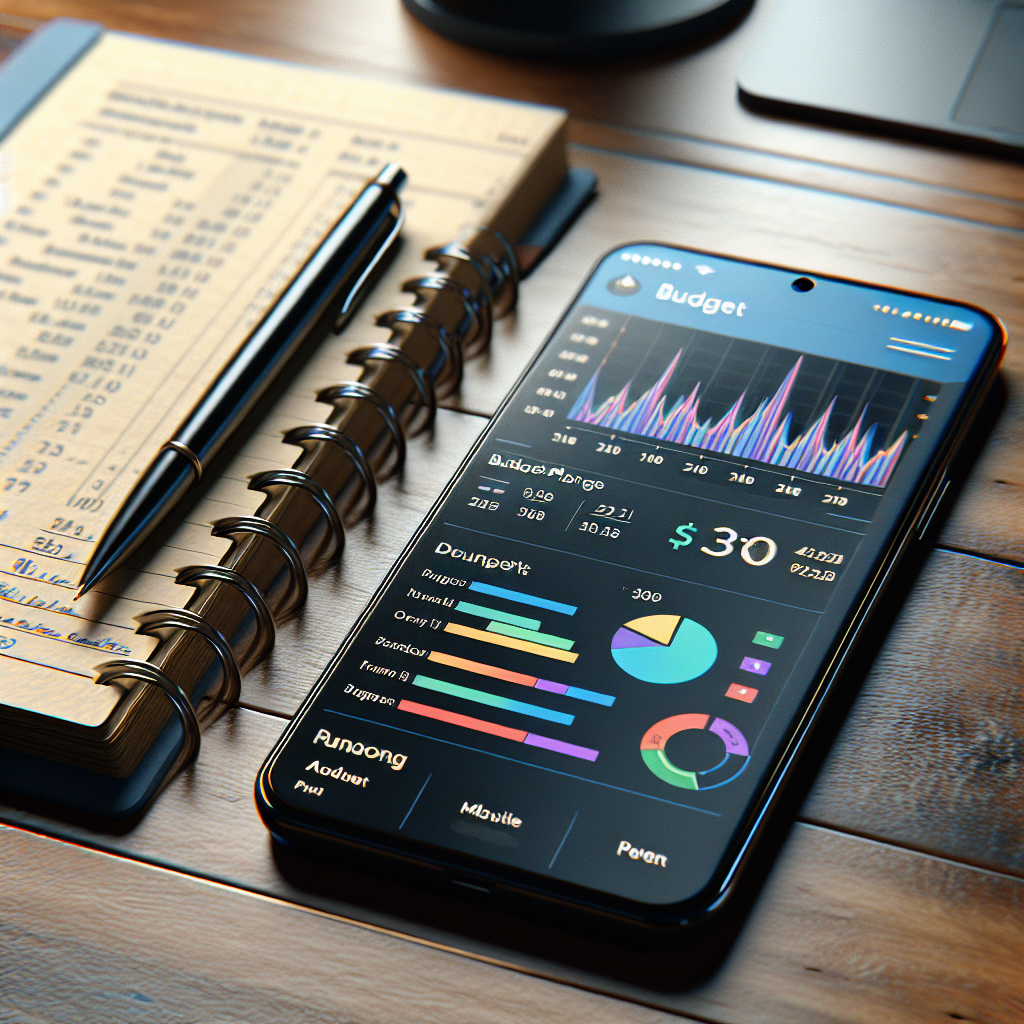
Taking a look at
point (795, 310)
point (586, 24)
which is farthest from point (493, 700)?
point (586, 24)

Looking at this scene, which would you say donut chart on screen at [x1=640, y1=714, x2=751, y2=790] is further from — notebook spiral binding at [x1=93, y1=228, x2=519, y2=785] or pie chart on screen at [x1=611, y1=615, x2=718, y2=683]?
notebook spiral binding at [x1=93, y1=228, x2=519, y2=785]

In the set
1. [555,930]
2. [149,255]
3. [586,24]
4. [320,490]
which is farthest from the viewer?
[586,24]

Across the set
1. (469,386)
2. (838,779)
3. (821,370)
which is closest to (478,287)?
(469,386)

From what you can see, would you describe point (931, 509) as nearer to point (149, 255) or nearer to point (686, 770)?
point (686, 770)

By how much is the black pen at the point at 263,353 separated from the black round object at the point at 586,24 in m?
0.22

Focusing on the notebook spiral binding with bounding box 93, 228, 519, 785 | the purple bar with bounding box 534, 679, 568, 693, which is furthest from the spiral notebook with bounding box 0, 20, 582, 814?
the purple bar with bounding box 534, 679, 568, 693

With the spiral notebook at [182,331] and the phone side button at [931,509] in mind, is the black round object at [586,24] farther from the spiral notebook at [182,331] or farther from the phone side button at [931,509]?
the phone side button at [931,509]

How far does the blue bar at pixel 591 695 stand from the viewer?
0.39 m

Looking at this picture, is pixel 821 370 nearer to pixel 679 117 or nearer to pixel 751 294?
pixel 751 294

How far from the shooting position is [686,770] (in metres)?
0.37

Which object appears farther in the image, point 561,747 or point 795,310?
point 795,310

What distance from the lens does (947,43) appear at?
71 centimetres

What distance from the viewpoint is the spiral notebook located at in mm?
415

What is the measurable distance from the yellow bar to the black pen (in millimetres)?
132
